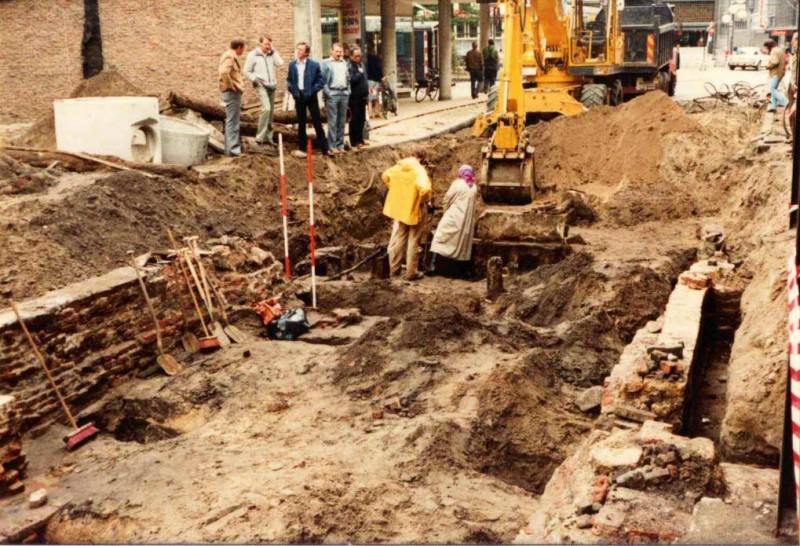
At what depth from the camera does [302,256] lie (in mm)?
13438

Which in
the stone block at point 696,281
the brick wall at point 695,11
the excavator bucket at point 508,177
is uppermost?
the brick wall at point 695,11

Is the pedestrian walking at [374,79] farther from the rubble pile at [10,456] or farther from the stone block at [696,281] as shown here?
the rubble pile at [10,456]

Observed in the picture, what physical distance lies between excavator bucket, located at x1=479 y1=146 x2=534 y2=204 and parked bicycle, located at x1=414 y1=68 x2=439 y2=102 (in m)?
14.7

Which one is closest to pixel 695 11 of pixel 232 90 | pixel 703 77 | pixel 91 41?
pixel 703 77

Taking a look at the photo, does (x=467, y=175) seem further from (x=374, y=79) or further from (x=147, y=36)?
(x=147, y=36)

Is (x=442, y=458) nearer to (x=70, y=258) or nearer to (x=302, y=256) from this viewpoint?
(x=70, y=258)

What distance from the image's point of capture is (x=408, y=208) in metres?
12.3

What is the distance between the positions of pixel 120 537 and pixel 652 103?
45.0 ft

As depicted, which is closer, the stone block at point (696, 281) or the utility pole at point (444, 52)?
the stone block at point (696, 281)

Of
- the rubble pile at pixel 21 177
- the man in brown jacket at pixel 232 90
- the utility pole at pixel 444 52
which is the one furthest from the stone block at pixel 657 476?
the utility pole at pixel 444 52

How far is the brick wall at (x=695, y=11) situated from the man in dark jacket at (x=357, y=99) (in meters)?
45.4

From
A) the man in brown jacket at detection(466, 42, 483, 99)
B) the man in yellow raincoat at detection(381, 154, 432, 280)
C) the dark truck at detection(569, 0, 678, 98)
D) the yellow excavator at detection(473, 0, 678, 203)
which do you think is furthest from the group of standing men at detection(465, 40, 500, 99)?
the man in yellow raincoat at detection(381, 154, 432, 280)

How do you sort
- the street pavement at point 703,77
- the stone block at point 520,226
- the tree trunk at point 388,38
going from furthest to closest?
the street pavement at point 703,77 < the tree trunk at point 388,38 < the stone block at point 520,226

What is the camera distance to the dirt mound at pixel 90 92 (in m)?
14.4
